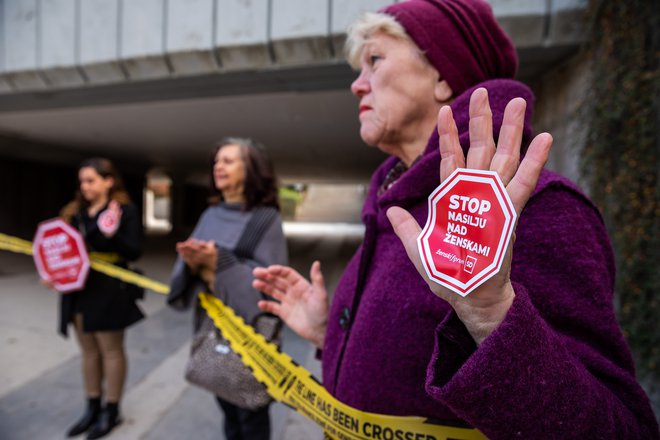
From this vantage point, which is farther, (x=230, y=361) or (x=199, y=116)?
(x=199, y=116)

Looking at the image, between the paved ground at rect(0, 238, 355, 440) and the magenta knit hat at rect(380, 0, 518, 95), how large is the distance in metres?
2.52

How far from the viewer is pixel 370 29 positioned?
1.11 m

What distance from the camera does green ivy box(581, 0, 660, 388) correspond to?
234 cm

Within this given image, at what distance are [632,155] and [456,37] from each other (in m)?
2.11

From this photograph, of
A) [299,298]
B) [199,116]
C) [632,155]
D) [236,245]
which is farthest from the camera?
[199,116]

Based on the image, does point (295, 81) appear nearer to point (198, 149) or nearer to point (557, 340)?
point (557, 340)

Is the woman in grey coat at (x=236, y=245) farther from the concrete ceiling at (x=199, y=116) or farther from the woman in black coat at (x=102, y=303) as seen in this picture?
the concrete ceiling at (x=199, y=116)

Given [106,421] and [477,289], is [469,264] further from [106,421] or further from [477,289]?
[106,421]

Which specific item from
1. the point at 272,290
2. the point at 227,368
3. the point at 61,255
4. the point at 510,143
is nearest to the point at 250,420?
the point at 227,368

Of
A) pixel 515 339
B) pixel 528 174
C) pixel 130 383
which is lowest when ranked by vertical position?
pixel 130 383

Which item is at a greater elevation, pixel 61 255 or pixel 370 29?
pixel 370 29

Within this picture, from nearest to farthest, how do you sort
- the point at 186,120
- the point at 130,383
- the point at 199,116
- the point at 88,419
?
the point at 88,419, the point at 130,383, the point at 199,116, the point at 186,120

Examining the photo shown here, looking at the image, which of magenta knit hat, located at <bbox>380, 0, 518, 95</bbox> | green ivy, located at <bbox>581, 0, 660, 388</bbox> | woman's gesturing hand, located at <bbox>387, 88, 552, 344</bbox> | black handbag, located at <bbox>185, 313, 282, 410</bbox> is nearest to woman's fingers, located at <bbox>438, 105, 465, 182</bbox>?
woman's gesturing hand, located at <bbox>387, 88, 552, 344</bbox>

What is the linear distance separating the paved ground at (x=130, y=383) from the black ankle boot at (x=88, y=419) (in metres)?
0.10
